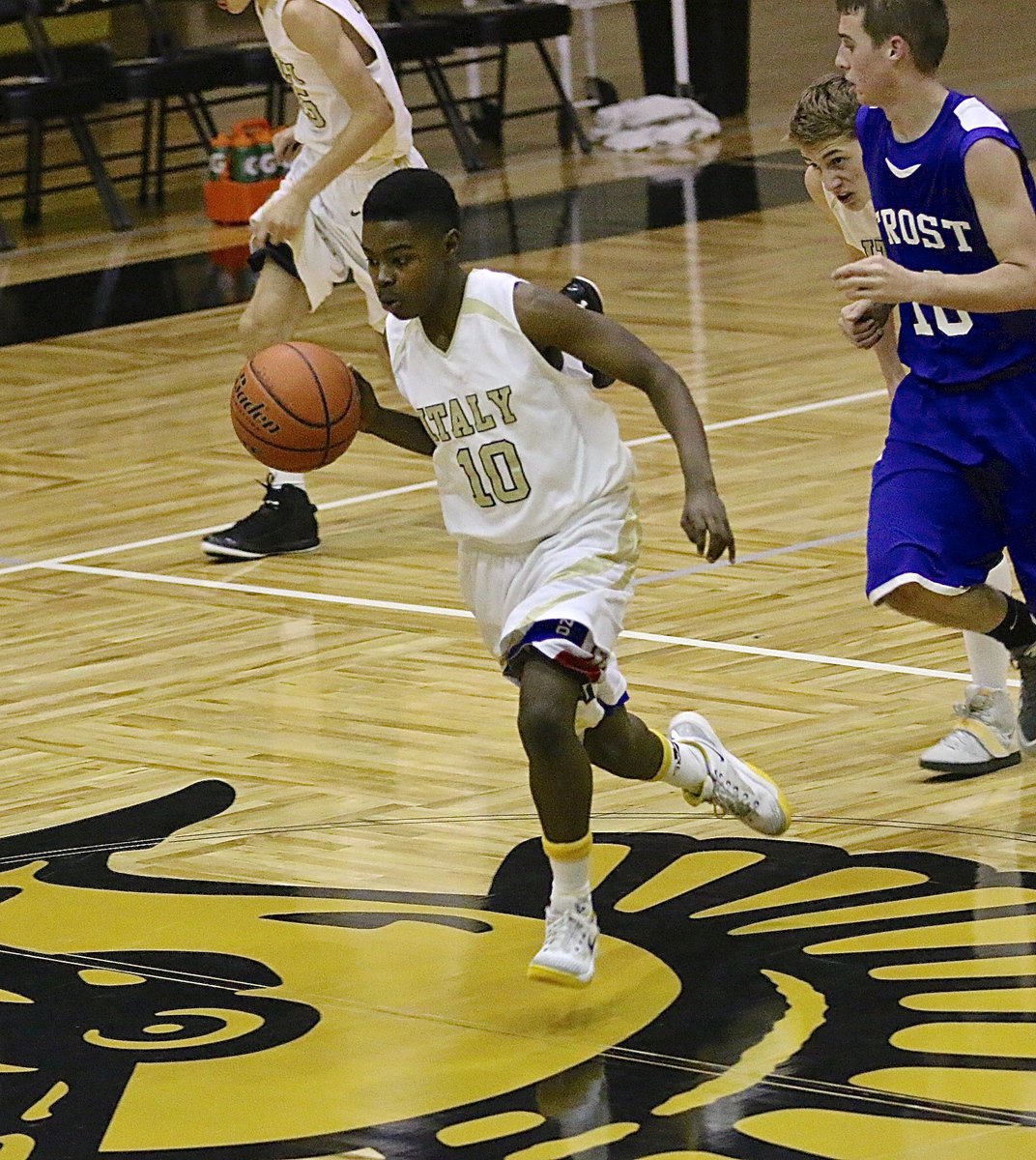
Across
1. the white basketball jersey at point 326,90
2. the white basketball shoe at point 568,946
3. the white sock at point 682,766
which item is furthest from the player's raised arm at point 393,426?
the white basketball jersey at point 326,90

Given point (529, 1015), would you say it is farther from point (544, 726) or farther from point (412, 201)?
point (412, 201)

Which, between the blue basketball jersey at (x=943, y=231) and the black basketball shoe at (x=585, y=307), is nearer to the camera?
the black basketball shoe at (x=585, y=307)

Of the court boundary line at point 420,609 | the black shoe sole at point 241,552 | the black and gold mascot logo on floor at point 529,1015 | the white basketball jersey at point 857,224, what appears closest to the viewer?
the black and gold mascot logo on floor at point 529,1015

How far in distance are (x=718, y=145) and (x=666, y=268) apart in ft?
13.2

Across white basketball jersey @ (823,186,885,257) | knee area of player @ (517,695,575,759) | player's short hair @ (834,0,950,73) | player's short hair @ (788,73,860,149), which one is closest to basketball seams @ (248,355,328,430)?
white basketball jersey @ (823,186,885,257)

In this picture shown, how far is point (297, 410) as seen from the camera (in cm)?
622

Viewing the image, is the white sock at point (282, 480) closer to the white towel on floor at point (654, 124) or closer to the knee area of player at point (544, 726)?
the knee area of player at point (544, 726)

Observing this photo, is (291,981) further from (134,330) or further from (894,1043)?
(134,330)

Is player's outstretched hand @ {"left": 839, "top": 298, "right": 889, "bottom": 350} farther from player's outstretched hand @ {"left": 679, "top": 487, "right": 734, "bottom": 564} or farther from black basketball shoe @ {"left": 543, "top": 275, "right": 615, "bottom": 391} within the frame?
player's outstretched hand @ {"left": 679, "top": 487, "right": 734, "bottom": 564}

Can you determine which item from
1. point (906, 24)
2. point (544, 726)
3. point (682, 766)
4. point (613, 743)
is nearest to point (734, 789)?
point (682, 766)

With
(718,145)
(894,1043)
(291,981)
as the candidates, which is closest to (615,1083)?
(894,1043)

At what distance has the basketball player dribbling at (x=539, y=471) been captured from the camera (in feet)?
12.4

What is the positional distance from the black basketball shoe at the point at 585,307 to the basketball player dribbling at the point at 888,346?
71 cm

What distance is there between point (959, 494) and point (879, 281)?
0.46m
